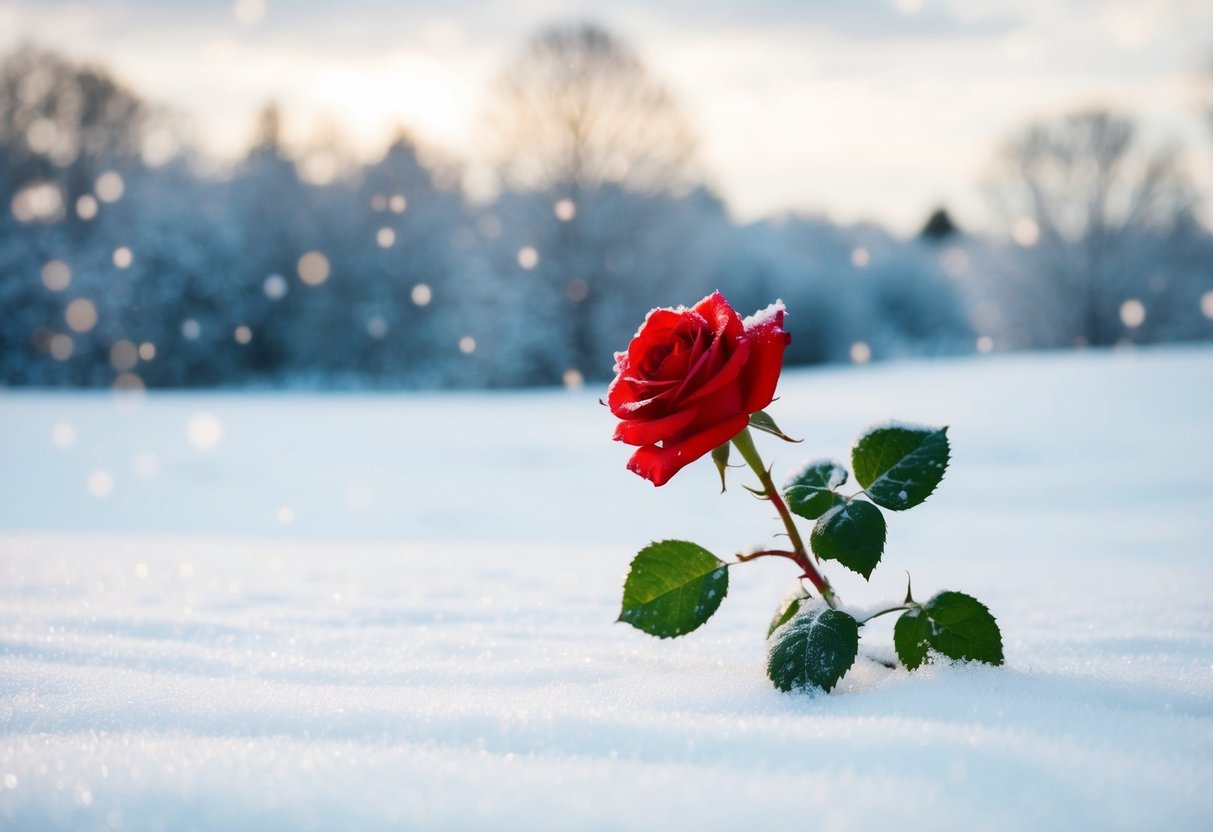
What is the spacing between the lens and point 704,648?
1199mm

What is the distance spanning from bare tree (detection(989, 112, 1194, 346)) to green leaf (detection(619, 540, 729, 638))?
15792 millimetres

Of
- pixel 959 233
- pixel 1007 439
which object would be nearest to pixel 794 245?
pixel 959 233

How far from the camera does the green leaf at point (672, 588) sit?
3.07 feet

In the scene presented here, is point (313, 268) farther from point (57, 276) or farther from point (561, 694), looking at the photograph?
point (561, 694)

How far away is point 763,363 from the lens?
2.76 ft

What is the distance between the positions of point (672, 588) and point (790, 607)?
143mm

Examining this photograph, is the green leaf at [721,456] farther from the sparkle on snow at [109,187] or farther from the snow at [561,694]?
the sparkle on snow at [109,187]

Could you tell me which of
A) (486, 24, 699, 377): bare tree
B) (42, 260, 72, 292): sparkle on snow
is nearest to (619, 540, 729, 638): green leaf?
(486, 24, 699, 377): bare tree

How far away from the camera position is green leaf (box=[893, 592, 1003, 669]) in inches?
36.5

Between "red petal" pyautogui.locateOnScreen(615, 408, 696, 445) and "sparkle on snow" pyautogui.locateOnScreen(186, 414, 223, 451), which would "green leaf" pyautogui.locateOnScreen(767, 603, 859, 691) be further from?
"sparkle on snow" pyautogui.locateOnScreen(186, 414, 223, 451)

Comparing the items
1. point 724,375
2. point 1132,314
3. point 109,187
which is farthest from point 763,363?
point 1132,314

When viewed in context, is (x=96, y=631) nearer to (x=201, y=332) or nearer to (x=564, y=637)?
(x=564, y=637)

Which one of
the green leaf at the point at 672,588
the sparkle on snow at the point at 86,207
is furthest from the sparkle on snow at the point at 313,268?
the green leaf at the point at 672,588

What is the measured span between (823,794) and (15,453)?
219 inches
